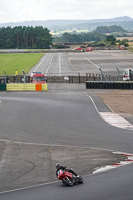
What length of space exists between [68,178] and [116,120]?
21779mm

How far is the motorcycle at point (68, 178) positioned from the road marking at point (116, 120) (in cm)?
1777

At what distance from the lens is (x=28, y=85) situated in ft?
226

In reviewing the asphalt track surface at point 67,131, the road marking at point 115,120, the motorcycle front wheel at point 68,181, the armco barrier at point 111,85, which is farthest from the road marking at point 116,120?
the armco barrier at point 111,85

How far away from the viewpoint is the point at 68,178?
21.6 metres

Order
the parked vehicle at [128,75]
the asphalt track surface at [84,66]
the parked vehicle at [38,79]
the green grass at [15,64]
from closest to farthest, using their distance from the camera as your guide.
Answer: the parked vehicle at [38,79] < the parked vehicle at [128,75] < the asphalt track surface at [84,66] < the green grass at [15,64]

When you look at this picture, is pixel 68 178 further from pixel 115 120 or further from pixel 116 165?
pixel 115 120

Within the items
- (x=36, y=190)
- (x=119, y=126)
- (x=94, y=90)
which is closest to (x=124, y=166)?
(x=36, y=190)

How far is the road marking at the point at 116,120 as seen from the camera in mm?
39928

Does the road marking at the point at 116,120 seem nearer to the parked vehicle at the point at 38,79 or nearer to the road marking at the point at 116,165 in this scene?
the road marking at the point at 116,165

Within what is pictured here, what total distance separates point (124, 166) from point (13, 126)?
1666cm

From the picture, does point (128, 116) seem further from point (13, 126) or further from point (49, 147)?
point (49, 147)

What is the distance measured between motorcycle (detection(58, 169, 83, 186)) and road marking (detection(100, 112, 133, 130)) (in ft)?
58.3

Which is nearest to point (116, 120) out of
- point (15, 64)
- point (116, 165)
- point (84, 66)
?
point (116, 165)

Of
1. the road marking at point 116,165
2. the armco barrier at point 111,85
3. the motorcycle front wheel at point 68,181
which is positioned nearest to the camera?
the motorcycle front wheel at point 68,181
